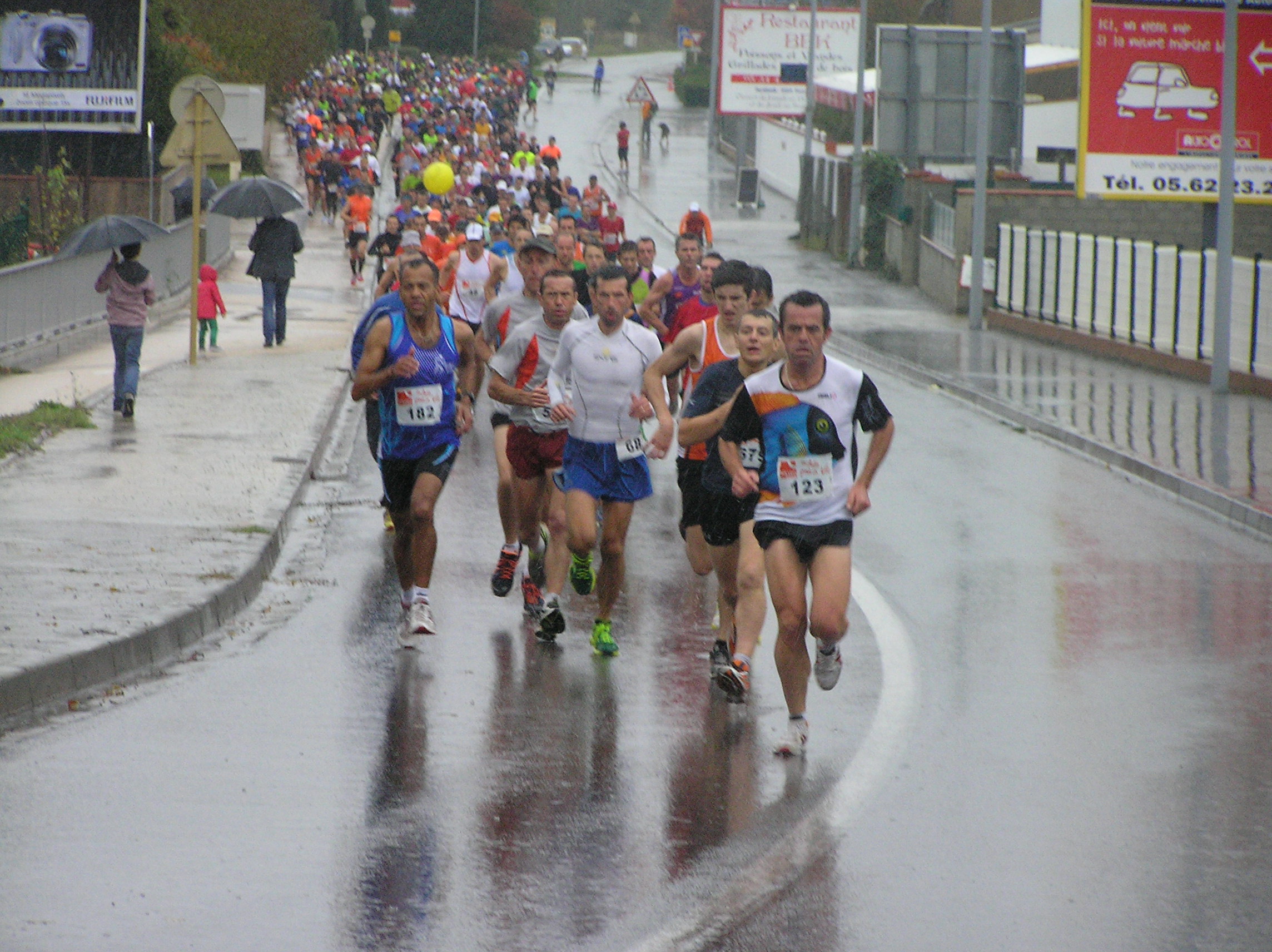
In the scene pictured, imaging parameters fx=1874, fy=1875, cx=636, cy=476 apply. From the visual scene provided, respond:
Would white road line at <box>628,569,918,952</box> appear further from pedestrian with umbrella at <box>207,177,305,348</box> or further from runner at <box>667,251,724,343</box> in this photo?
pedestrian with umbrella at <box>207,177,305,348</box>

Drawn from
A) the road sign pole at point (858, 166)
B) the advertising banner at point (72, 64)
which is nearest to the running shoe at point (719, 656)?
the advertising banner at point (72, 64)

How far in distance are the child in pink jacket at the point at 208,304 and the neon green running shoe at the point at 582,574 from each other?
13.8 m

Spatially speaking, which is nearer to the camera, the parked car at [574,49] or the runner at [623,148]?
the runner at [623,148]

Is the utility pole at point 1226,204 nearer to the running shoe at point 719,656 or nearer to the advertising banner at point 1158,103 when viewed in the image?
the advertising banner at point 1158,103

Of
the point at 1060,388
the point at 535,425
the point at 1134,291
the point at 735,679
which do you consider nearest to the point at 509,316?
the point at 535,425

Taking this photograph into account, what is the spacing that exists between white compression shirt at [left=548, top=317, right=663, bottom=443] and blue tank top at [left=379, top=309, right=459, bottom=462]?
1.78ft

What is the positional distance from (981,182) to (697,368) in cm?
2260

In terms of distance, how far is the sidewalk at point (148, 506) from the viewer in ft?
A: 27.9

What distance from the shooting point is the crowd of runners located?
23.9ft

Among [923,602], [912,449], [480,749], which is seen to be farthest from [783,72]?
[480,749]

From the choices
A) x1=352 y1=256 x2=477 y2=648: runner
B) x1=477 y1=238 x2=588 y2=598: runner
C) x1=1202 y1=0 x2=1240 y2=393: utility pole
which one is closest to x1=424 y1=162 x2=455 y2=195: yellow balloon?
x1=1202 y1=0 x2=1240 y2=393: utility pole

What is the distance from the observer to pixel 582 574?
30.5 ft

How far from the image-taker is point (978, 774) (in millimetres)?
7020

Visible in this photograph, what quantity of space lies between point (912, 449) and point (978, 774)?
10241 mm
